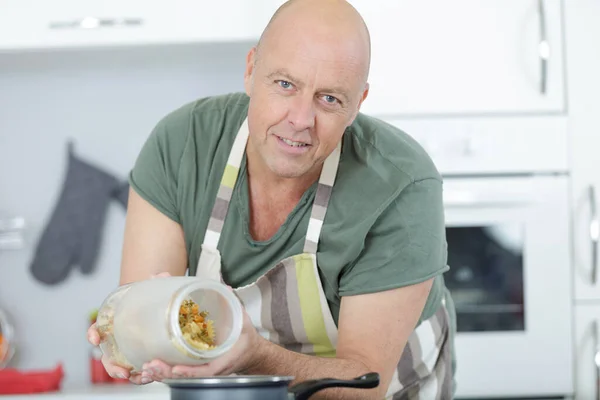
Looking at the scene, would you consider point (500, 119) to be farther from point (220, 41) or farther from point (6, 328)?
point (6, 328)

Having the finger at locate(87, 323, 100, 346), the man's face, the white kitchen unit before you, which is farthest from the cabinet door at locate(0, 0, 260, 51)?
the finger at locate(87, 323, 100, 346)

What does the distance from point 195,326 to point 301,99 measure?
0.41 m

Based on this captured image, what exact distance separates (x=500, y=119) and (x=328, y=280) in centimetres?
99

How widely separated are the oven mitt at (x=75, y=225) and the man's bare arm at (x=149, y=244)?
1224 mm

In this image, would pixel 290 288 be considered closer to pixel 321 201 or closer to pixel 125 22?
pixel 321 201

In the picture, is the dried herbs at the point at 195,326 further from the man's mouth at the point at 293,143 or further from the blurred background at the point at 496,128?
the blurred background at the point at 496,128

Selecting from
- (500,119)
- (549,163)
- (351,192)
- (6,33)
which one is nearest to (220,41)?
(6,33)

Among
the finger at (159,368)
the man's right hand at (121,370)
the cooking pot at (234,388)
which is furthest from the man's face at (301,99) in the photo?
the cooking pot at (234,388)

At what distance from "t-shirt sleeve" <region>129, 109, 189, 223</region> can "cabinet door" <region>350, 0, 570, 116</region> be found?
82 centimetres

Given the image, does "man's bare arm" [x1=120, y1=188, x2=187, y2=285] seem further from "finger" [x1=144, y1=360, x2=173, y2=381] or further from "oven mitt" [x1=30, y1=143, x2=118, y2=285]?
"oven mitt" [x1=30, y1=143, x2=118, y2=285]

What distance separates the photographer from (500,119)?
7.21 ft

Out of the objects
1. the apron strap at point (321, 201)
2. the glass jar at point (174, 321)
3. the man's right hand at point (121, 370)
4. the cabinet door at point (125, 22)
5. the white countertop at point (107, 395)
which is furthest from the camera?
the cabinet door at point (125, 22)

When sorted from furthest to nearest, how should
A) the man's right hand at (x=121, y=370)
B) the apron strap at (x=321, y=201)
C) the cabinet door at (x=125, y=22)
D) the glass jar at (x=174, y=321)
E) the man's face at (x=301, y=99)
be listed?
the cabinet door at (x=125, y=22) → the apron strap at (x=321, y=201) → the man's face at (x=301, y=99) → the man's right hand at (x=121, y=370) → the glass jar at (x=174, y=321)

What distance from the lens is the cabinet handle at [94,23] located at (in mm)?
2305
